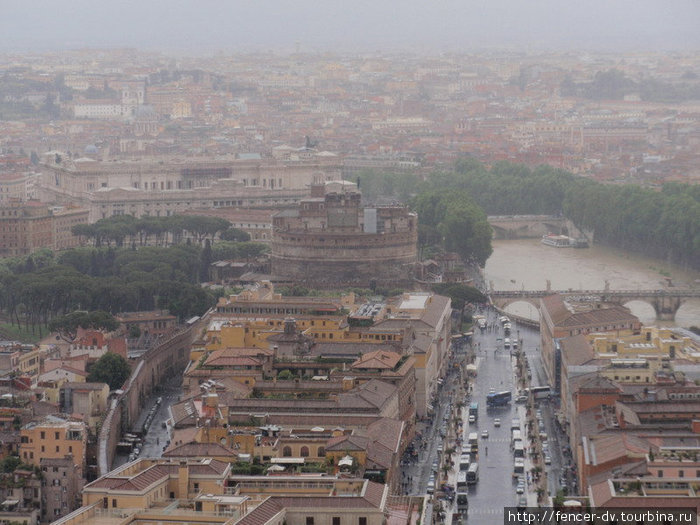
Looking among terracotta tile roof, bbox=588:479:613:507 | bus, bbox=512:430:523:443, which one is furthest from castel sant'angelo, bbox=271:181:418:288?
terracotta tile roof, bbox=588:479:613:507

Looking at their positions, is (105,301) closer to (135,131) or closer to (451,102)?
(135,131)

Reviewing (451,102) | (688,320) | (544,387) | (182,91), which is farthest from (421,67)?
(544,387)

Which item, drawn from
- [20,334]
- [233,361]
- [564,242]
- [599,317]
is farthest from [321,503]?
[564,242]

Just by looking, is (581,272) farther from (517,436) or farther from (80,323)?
(517,436)

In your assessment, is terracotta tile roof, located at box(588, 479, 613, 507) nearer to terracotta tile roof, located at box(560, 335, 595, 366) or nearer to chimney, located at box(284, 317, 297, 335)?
terracotta tile roof, located at box(560, 335, 595, 366)

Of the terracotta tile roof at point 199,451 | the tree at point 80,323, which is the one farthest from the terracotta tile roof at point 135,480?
the tree at point 80,323

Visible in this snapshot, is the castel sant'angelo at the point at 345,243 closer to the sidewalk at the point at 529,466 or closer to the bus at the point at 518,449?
the sidewalk at the point at 529,466
